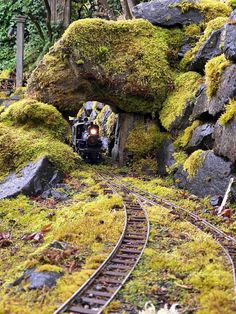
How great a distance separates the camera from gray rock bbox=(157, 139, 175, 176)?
1656cm

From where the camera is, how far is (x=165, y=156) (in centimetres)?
1702

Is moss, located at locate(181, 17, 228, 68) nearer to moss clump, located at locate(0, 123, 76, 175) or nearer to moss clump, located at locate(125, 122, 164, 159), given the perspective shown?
moss clump, located at locate(125, 122, 164, 159)

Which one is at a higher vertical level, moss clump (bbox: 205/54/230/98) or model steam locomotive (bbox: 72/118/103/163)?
moss clump (bbox: 205/54/230/98)

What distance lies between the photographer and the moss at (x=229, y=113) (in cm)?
1275

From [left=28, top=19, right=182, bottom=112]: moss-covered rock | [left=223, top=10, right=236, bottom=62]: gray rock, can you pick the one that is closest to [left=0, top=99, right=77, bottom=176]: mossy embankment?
[left=28, top=19, right=182, bottom=112]: moss-covered rock

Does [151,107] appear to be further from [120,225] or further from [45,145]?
[120,225]

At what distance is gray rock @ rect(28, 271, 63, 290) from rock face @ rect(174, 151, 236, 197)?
7007mm

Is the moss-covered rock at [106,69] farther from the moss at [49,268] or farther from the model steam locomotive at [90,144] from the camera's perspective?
the moss at [49,268]

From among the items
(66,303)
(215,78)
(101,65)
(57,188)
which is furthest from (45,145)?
(66,303)

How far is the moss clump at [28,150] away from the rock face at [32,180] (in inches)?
15.5

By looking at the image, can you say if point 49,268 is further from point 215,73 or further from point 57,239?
point 215,73

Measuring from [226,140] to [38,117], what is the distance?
25.2ft

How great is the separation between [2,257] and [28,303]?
309 cm

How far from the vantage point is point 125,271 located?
7535 millimetres
